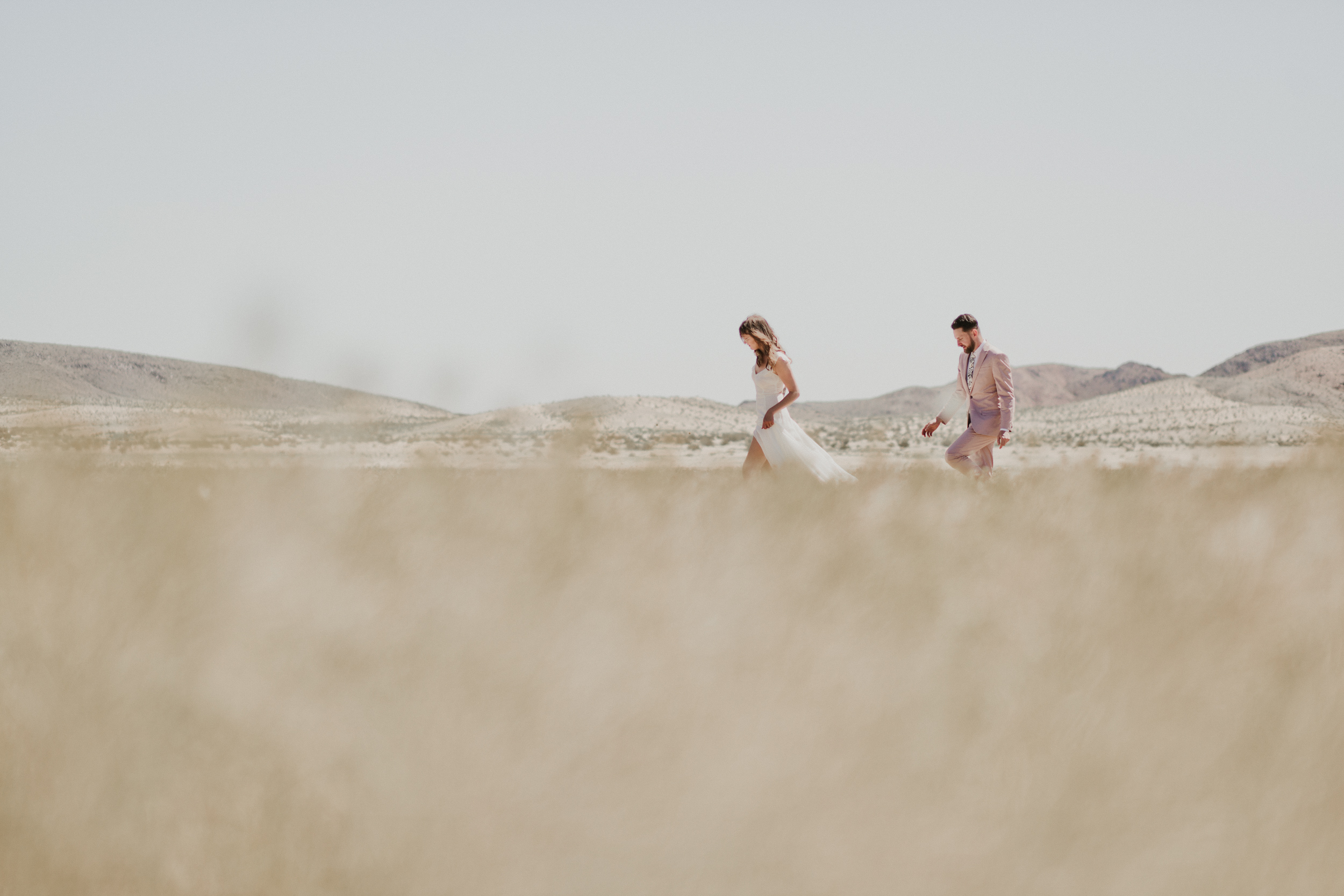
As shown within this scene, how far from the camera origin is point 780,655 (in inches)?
106

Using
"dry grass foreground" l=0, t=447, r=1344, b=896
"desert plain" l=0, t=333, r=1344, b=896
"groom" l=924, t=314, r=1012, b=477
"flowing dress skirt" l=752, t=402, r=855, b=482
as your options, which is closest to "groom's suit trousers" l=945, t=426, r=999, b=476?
"groom" l=924, t=314, r=1012, b=477

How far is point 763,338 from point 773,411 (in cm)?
58

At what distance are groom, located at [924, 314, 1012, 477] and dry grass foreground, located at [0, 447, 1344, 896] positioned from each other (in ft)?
13.9

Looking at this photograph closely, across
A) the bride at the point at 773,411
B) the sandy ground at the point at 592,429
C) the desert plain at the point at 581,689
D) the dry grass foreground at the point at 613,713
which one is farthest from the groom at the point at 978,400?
the dry grass foreground at the point at 613,713

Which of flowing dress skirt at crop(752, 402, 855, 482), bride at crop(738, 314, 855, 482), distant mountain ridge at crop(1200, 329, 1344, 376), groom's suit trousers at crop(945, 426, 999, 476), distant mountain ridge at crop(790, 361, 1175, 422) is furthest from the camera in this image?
distant mountain ridge at crop(790, 361, 1175, 422)

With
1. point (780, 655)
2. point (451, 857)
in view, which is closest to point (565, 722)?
point (451, 857)

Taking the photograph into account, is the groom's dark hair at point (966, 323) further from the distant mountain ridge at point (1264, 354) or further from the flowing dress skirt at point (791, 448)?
the distant mountain ridge at point (1264, 354)

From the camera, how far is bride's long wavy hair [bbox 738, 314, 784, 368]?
7.98m

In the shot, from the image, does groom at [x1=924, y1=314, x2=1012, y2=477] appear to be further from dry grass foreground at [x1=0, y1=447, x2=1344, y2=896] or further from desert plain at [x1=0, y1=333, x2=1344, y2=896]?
dry grass foreground at [x1=0, y1=447, x2=1344, y2=896]

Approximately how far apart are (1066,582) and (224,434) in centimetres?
272

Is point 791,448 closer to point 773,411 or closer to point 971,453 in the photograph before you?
point 773,411

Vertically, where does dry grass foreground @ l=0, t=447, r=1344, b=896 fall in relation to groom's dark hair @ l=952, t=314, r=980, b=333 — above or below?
below

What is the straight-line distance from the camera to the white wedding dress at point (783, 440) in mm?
7457

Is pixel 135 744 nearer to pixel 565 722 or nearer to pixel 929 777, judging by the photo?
pixel 565 722
